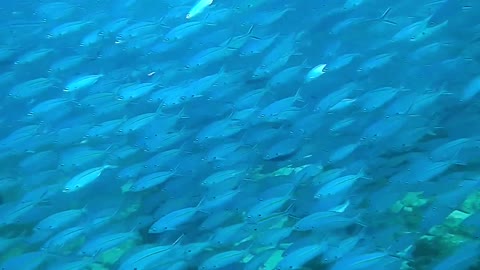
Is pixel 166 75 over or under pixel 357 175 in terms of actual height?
over

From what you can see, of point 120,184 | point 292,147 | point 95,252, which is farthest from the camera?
point 120,184

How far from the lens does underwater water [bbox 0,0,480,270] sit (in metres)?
3.88

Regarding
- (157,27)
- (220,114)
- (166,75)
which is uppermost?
(157,27)

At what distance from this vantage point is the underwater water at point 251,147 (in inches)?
153

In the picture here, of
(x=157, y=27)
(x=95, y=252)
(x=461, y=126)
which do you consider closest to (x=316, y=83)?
(x=461, y=126)

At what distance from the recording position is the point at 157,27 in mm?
5438

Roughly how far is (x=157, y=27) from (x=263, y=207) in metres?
2.53

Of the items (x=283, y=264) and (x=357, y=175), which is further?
(x=357, y=175)

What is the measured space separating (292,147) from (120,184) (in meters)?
1.78

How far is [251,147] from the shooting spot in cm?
461

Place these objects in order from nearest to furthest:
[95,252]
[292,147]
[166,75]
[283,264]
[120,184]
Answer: [283,264], [95,252], [292,147], [120,184], [166,75]

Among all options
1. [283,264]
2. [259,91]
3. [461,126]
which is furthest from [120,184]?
[461,126]

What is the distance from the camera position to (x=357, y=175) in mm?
3973

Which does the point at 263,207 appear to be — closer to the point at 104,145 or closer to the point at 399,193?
the point at 399,193
